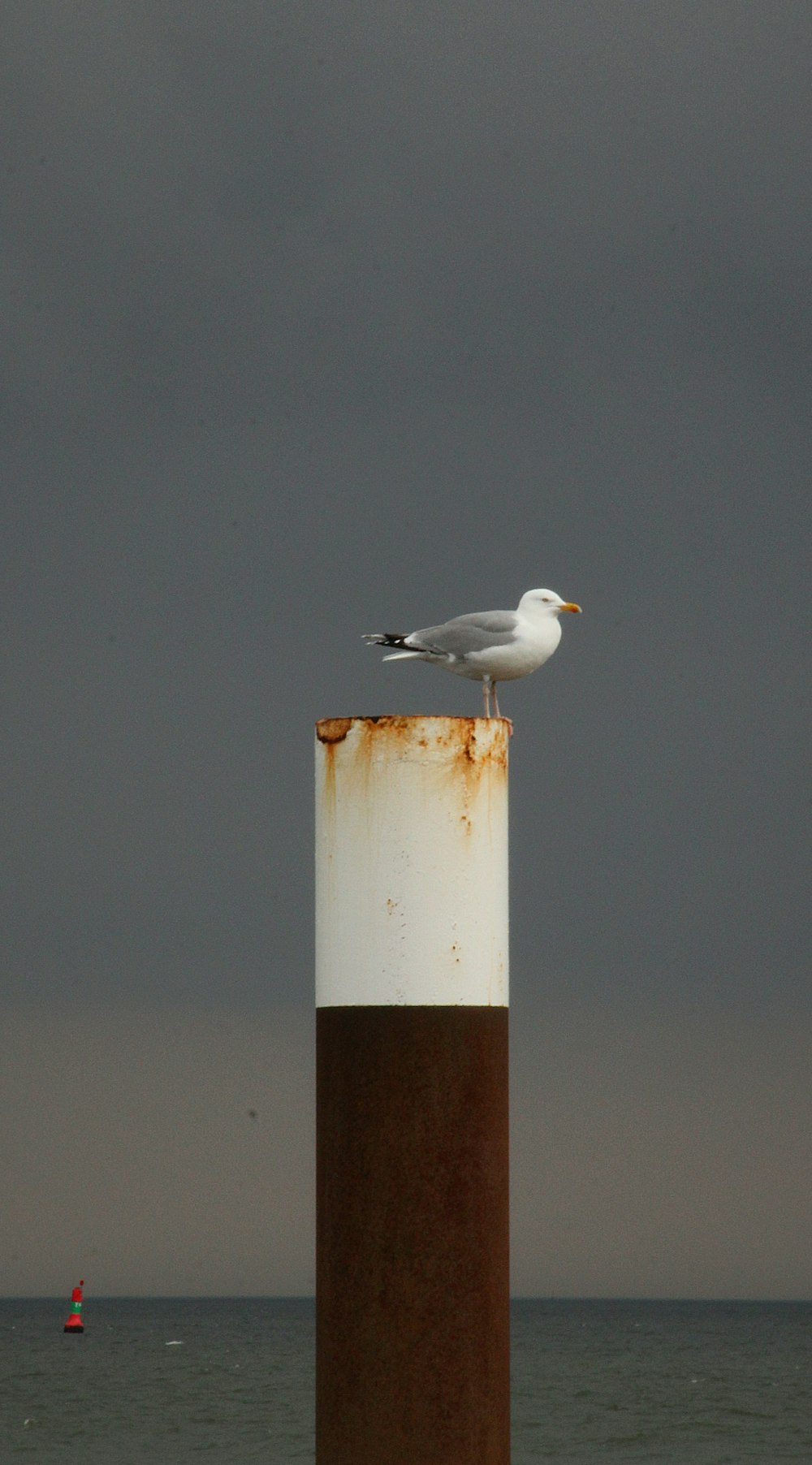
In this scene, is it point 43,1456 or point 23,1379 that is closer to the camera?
point 43,1456

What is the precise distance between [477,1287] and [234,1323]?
444 ft

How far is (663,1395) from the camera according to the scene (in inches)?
2346

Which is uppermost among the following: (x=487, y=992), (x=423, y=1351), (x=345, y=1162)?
(x=487, y=992)

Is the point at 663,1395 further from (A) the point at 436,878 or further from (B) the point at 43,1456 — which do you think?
(A) the point at 436,878

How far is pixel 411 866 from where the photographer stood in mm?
5035

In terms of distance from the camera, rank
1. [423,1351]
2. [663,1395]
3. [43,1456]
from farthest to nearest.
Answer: [663,1395] < [43,1456] < [423,1351]

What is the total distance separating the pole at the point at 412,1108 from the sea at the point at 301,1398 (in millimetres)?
230

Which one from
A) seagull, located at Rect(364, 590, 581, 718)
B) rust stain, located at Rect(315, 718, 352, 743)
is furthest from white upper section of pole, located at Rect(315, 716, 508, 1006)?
seagull, located at Rect(364, 590, 581, 718)

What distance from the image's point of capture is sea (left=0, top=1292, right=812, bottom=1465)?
43.2 meters

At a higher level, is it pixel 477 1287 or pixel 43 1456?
pixel 477 1287

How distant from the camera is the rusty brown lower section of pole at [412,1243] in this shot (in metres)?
4.95

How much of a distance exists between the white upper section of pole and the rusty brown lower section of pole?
86mm

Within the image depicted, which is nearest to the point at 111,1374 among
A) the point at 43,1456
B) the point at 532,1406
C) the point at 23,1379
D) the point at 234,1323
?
the point at 23,1379

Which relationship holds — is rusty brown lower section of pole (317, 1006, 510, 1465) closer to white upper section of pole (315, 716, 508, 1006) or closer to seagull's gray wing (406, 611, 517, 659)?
white upper section of pole (315, 716, 508, 1006)
